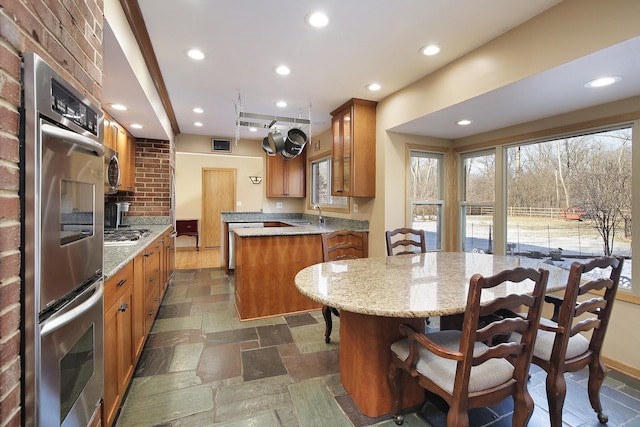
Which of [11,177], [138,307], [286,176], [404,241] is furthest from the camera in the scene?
[286,176]

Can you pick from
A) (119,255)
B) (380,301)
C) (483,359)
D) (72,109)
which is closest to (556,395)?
(483,359)

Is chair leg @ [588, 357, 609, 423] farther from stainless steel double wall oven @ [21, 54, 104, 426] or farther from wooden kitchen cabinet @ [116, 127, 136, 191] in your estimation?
wooden kitchen cabinet @ [116, 127, 136, 191]

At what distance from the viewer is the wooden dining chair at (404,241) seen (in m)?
2.68

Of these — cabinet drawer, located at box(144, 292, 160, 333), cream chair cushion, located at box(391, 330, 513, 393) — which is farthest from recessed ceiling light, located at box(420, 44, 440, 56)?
cabinet drawer, located at box(144, 292, 160, 333)

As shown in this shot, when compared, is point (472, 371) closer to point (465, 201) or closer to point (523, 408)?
point (523, 408)

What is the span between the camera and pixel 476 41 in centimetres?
223

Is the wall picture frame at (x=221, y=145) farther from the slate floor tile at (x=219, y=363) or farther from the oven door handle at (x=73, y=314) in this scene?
the oven door handle at (x=73, y=314)

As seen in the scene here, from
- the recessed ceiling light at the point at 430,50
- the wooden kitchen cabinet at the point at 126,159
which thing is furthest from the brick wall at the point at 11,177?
the wooden kitchen cabinet at the point at 126,159

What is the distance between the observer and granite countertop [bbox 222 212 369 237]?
129 inches

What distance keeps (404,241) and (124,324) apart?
220cm

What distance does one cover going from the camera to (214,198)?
7.88 metres

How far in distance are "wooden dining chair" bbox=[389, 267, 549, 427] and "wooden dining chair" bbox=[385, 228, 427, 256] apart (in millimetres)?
1249

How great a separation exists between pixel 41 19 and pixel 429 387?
2.00m

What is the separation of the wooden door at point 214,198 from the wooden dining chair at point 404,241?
5.21m
